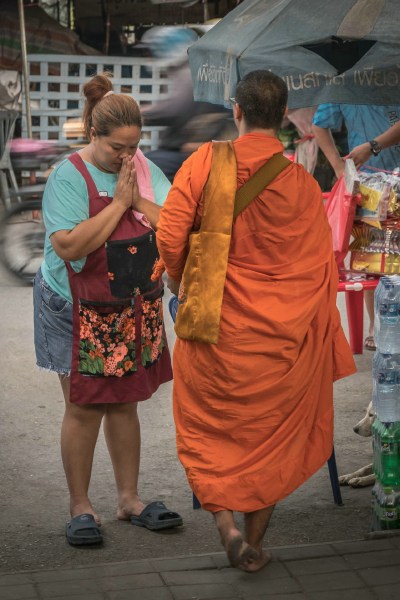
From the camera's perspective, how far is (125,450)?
16.4ft

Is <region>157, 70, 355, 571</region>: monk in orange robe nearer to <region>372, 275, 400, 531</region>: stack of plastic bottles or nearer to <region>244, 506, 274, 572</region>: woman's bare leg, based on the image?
<region>244, 506, 274, 572</region>: woman's bare leg

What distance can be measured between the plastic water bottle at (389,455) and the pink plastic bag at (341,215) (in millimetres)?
1998

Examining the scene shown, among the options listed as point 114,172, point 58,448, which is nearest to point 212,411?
point 114,172

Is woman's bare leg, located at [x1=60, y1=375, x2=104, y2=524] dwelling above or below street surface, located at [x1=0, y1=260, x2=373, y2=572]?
above

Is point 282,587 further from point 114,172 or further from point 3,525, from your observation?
point 114,172

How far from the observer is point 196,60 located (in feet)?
20.8

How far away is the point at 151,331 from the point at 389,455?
1094 millimetres

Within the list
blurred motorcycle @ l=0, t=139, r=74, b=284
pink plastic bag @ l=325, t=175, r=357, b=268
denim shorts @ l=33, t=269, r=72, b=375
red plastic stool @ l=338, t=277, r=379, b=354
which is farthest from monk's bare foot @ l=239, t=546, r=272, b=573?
blurred motorcycle @ l=0, t=139, r=74, b=284

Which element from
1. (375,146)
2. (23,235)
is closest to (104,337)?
(375,146)

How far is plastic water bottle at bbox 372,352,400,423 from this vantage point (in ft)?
15.2

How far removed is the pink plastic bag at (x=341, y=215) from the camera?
6430 millimetres

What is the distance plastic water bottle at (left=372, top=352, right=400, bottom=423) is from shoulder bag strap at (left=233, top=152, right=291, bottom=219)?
0.88 m

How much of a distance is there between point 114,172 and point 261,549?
5.24ft

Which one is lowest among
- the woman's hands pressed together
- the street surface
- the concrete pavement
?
the street surface
